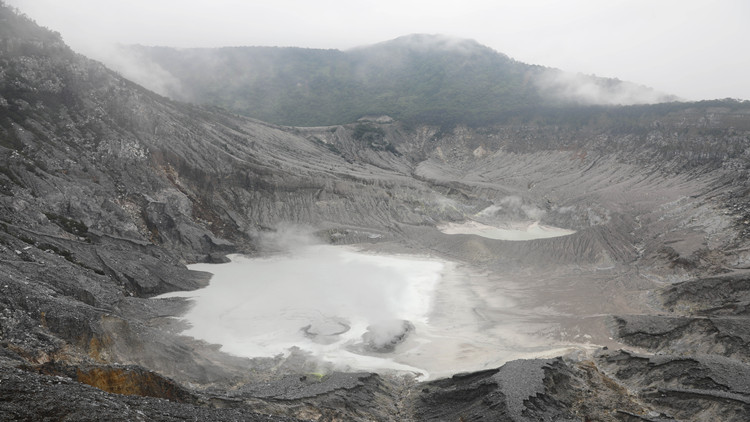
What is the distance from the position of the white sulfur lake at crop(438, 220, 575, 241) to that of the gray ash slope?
8.85ft

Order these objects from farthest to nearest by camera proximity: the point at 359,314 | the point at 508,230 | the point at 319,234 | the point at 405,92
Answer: the point at 405,92 → the point at 508,230 → the point at 319,234 → the point at 359,314

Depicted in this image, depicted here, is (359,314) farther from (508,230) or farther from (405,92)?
(405,92)

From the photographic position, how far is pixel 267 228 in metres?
67.8

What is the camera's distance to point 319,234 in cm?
7069

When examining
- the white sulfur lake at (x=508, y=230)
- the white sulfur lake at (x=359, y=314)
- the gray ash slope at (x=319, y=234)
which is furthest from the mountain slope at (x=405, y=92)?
the white sulfur lake at (x=359, y=314)

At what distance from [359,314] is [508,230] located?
45.7m

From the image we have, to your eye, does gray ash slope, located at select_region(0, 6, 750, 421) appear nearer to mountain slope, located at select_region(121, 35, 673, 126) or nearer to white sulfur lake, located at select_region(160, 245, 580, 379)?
white sulfur lake, located at select_region(160, 245, 580, 379)

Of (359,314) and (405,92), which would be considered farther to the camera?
(405,92)

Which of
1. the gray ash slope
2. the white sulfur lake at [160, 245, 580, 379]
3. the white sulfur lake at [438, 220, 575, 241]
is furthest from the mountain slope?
the white sulfur lake at [160, 245, 580, 379]

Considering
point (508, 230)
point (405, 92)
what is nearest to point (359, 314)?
point (508, 230)

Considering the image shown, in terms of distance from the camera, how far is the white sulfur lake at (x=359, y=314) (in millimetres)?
33750

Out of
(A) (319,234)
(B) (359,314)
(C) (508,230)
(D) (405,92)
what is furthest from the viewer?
(D) (405,92)

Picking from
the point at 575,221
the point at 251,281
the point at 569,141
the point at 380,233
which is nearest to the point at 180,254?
the point at 251,281

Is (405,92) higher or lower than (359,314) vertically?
higher
